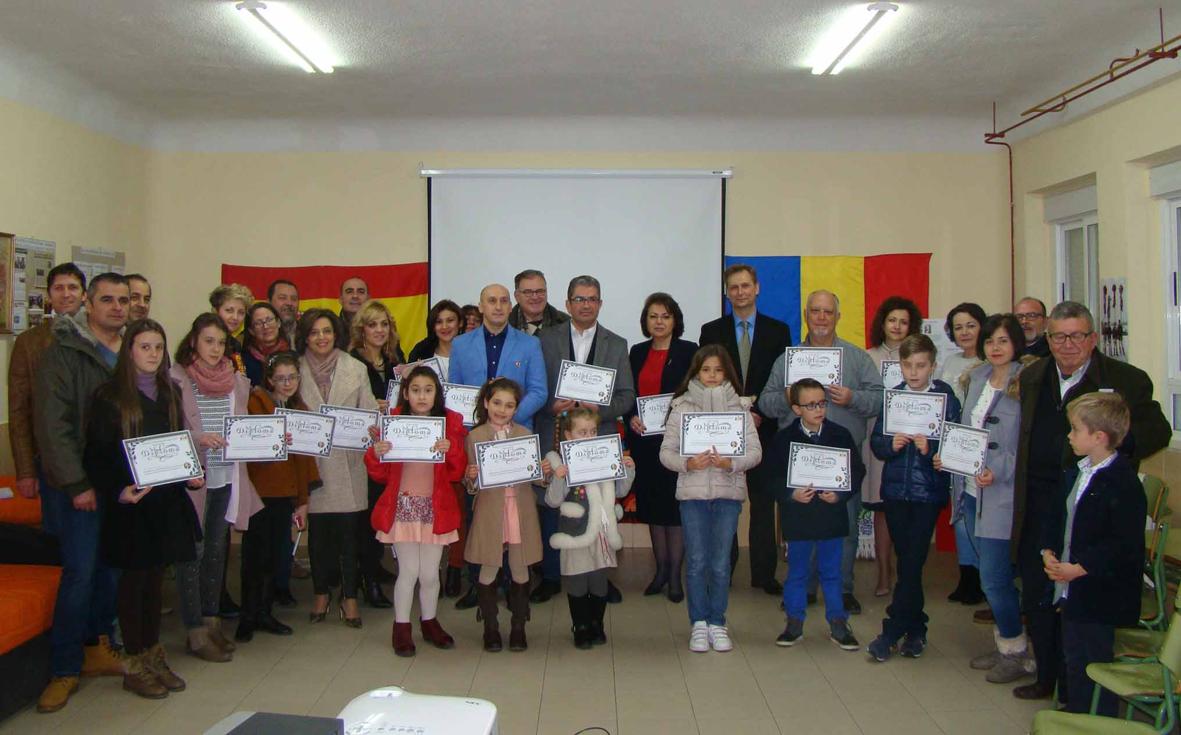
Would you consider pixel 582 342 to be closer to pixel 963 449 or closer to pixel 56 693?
pixel 963 449

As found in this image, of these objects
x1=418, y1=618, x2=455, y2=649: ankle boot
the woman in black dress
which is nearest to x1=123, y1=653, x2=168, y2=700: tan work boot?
x1=418, y1=618, x2=455, y2=649: ankle boot

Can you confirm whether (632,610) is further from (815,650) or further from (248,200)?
(248,200)

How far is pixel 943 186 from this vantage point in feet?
23.9

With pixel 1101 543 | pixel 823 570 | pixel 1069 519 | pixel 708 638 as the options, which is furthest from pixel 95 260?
pixel 1101 543

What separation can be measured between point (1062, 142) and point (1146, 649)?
420 centimetres

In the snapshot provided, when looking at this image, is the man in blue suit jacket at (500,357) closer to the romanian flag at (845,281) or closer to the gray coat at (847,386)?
the gray coat at (847,386)

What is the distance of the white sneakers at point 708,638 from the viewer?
14.2 feet

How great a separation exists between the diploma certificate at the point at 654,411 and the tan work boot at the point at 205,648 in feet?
7.27

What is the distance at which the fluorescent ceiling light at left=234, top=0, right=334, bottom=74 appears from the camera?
4.79m

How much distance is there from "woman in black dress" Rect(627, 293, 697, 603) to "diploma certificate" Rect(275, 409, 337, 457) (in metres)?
1.56

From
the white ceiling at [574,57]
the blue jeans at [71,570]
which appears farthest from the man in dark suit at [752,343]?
the blue jeans at [71,570]

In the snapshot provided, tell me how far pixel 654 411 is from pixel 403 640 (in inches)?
63.5

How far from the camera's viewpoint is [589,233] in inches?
286

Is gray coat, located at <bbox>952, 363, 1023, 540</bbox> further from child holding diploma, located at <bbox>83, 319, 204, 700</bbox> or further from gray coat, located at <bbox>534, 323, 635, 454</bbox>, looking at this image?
child holding diploma, located at <bbox>83, 319, 204, 700</bbox>
